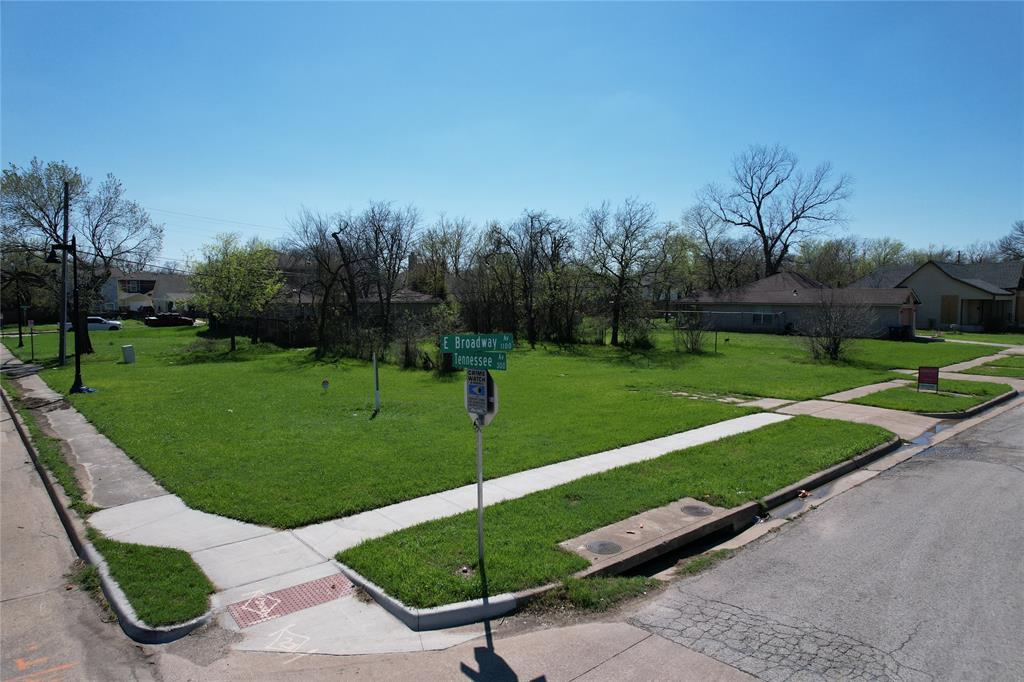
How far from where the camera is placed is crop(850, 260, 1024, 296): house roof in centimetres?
5034

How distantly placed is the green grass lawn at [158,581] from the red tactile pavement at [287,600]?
35 centimetres

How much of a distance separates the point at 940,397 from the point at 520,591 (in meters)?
15.9

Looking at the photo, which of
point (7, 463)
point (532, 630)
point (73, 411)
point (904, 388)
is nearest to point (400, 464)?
point (532, 630)

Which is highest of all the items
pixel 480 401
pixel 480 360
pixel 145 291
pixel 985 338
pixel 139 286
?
pixel 139 286

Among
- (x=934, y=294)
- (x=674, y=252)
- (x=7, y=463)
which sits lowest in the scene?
(x=7, y=463)

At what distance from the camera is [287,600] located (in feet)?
18.1

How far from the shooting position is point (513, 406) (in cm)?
1483

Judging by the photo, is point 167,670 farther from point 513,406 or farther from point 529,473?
point 513,406

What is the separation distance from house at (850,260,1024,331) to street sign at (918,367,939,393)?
130ft

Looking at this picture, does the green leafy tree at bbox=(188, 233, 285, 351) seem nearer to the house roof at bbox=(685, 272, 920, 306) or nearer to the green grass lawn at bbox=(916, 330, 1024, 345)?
the house roof at bbox=(685, 272, 920, 306)

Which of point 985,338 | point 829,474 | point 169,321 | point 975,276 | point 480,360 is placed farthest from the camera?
point 169,321

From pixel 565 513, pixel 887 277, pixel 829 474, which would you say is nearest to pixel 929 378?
pixel 829 474

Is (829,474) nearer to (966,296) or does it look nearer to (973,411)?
(973,411)

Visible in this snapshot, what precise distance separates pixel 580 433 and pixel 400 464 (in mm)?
3843
